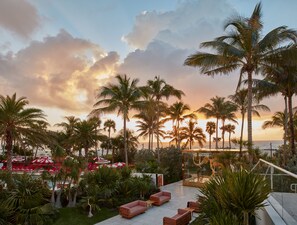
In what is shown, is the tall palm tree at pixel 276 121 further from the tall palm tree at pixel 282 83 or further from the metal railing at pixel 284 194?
the metal railing at pixel 284 194

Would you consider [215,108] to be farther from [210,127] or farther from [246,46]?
[246,46]

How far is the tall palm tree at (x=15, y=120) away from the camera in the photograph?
15.2 meters

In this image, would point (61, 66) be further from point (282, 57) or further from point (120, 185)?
point (282, 57)

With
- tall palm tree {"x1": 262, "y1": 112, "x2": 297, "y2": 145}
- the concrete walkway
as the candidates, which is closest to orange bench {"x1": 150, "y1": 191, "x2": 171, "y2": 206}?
the concrete walkway

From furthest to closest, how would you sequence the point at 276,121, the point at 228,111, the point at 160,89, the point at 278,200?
the point at 228,111 → the point at 276,121 → the point at 160,89 → the point at 278,200

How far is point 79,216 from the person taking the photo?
40.9 ft

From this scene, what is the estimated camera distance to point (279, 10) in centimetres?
1328

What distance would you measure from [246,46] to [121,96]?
12677mm

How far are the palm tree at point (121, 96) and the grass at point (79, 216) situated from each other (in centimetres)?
1229

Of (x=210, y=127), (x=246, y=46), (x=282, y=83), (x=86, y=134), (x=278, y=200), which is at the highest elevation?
(x=246, y=46)

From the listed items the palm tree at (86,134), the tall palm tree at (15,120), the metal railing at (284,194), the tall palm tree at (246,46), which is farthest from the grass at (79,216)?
the palm tree at (86,134)

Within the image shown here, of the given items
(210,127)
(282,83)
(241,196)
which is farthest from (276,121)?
(241,196)

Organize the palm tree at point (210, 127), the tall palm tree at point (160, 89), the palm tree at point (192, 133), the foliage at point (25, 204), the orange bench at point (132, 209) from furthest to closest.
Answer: the palm tree at point (210, 127)
the palm tree at point (192, 133)
the tall palm tree at point (160, 89)
the orange bench at point (132, 209)
the foliage at point (25, 204)

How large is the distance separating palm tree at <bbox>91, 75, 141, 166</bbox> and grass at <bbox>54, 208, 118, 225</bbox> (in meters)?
12.3
